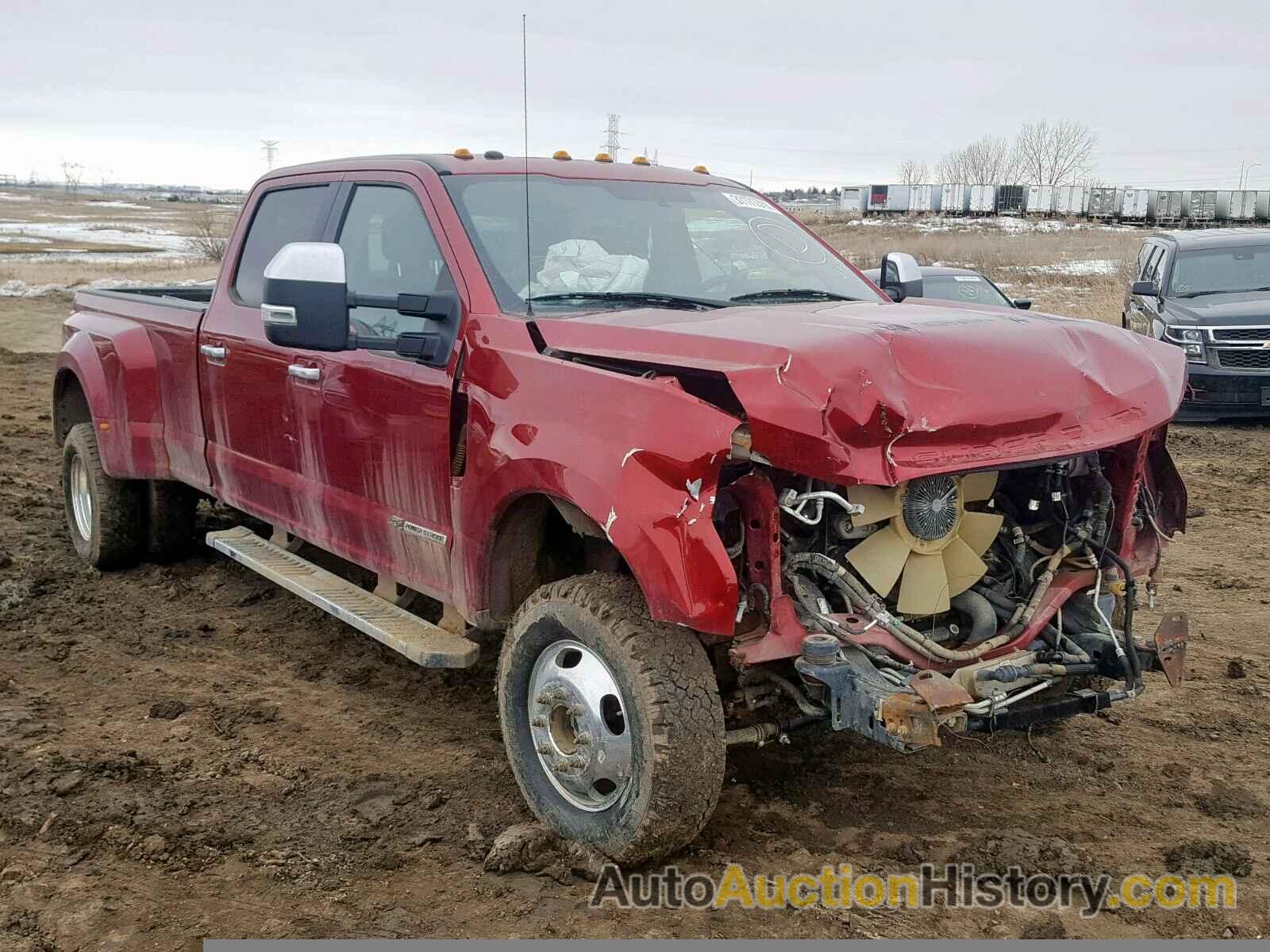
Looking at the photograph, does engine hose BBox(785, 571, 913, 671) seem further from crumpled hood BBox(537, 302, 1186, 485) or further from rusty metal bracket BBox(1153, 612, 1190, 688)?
rusty metal bracket BBox(1153, 612, 1190, 688)

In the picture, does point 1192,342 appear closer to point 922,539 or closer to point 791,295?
point 791,295

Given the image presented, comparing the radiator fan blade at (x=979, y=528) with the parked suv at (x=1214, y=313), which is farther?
the parked suv at (x=1214, y=313)

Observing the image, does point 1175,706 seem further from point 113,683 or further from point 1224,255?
point 1224,255

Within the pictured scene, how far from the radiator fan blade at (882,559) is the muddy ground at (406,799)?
83cm

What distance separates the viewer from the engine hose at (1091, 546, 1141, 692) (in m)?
3.46

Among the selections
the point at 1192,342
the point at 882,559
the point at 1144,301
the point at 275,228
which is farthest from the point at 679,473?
the point at 1144,301

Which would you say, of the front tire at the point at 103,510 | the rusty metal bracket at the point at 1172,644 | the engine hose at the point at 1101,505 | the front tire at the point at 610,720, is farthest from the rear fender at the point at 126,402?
the rusty metal bracket at the point at 1172,644

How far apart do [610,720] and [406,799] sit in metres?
0.91

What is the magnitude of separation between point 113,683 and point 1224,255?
11.7 meters

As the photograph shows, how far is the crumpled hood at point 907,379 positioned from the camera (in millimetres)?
2865

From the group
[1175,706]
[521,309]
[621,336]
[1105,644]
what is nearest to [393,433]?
[521,309]

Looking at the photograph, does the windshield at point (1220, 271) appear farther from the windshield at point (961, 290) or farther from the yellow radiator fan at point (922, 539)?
the yellow radiator fan at point (922, 539)

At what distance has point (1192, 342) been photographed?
11.0m

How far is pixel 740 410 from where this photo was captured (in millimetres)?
3105
